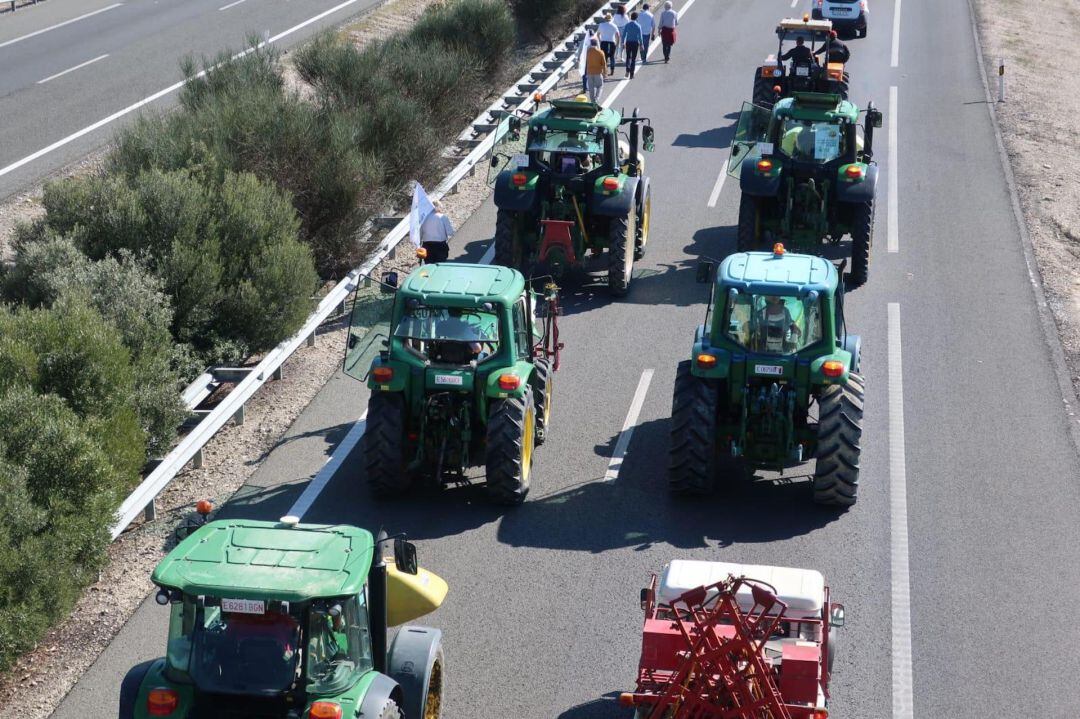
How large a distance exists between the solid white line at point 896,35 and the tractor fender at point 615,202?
17114 millimetres

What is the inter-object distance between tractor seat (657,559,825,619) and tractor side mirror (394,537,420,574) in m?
1.99

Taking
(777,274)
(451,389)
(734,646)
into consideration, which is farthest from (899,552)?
(451,389)

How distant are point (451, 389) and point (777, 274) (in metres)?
3.37

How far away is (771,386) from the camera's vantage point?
1338cm

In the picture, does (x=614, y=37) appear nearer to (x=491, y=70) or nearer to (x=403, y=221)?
(x=491, y=70)

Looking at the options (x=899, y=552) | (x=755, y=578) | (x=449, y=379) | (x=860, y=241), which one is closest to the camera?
(x=755, y=578)

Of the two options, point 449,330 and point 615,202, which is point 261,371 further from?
point 615,202

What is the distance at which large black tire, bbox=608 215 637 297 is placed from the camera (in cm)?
1894

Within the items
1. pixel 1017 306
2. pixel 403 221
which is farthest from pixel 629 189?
pixel 1017 306

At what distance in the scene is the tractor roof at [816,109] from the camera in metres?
20.1

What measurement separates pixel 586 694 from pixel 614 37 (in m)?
23.3

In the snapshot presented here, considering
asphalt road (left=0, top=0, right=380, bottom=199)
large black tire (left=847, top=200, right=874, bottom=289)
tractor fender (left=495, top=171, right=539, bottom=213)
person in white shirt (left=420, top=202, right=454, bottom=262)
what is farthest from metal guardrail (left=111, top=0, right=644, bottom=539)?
asphalt road (left=0, top=0, right=380, bottom=199)

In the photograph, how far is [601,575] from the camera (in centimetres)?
1211

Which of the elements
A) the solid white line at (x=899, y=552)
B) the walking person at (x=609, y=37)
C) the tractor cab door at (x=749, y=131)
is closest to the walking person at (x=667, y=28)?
the walking person at (x=609, y=37)
